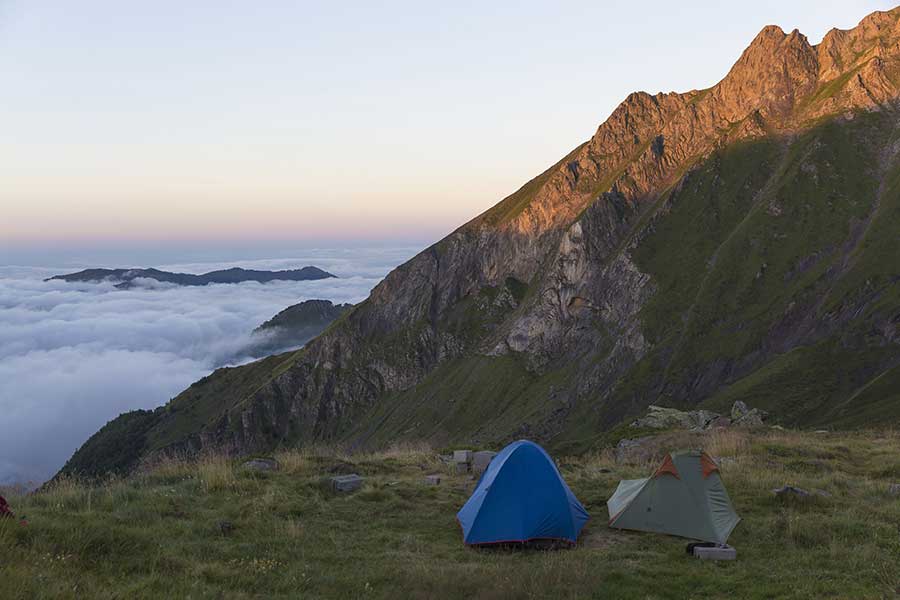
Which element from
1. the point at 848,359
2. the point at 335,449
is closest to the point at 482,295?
the point at 848,359

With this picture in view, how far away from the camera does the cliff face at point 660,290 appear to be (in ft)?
286

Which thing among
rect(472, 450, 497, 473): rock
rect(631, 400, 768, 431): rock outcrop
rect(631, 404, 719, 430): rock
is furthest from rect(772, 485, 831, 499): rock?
rect(631, 404, 719, 430): rock

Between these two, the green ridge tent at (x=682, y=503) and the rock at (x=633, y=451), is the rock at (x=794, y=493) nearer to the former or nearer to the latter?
the green ridge tent at (x=682, y=503)

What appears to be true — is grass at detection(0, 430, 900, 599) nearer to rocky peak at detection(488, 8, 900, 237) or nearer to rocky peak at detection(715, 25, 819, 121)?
rocky peak at detection(488, 8, 900, 237)

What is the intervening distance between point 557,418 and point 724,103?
101 meters

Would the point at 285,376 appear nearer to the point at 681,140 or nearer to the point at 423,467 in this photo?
the point at 681,140

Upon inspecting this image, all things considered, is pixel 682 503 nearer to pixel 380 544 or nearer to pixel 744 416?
pixel 380 544

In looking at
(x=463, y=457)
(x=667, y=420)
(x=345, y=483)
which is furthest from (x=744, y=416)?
(x=345, y=483)

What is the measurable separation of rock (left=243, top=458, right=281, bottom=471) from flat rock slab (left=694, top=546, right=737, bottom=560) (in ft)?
41.6

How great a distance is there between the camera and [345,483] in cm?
1714

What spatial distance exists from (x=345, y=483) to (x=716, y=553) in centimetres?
976

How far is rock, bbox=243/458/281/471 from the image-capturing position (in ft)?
61.9

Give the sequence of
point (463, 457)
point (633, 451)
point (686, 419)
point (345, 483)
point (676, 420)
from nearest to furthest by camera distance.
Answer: point (345, 483) < point (463, 457) < point (633, 451) < point (676, 420) < point (686, 419)

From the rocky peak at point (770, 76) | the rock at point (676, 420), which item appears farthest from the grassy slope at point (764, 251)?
the rock at point (676, 420)
